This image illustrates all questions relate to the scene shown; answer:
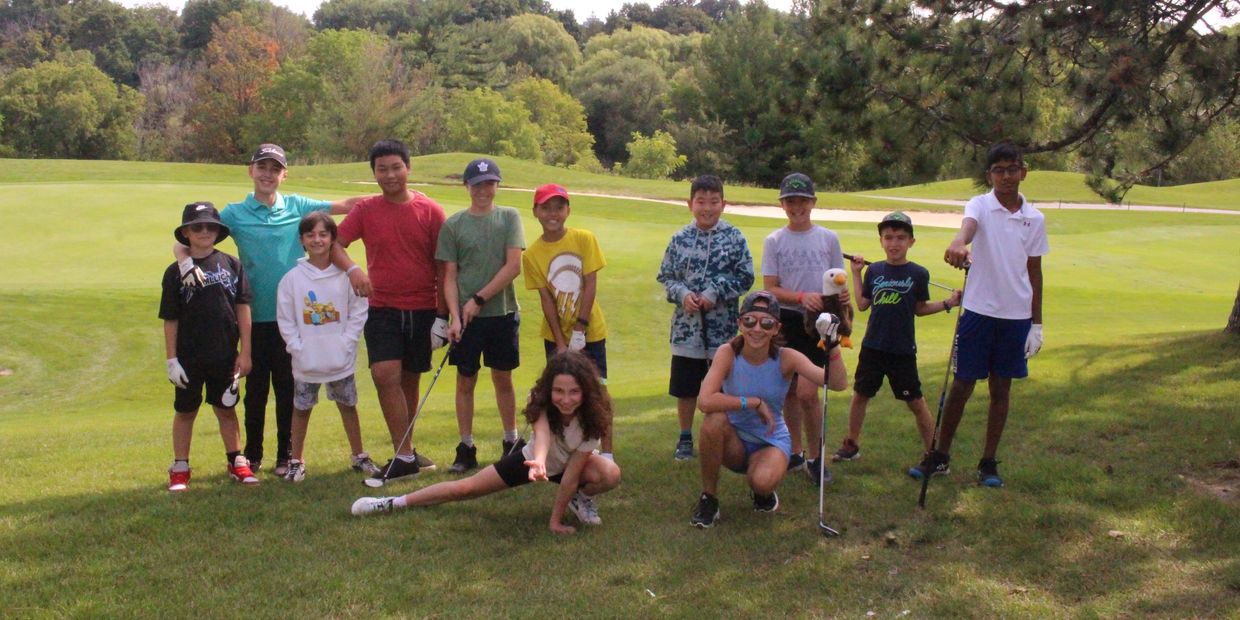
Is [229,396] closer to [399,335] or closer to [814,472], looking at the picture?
[399,335]

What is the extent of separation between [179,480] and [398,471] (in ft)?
3.89

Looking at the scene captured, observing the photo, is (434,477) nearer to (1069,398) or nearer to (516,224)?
(516,224)

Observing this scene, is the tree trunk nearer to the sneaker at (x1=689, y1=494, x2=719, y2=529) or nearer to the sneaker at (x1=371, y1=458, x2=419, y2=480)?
the sneaker at (x1=689, y1=494, x2=719, y2=529)

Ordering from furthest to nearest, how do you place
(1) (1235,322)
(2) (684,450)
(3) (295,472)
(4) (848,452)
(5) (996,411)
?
1. (1) (1235,322)
2. (2) (684,450)
3. (4) (848,452)
4. (3) (295,472)
5. (5) (996,411)

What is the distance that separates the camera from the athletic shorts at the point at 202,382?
19.8 ft

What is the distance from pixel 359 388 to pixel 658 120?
58397 millimetres

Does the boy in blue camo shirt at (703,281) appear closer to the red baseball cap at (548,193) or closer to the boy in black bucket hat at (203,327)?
the red baseball cap at (548,193)

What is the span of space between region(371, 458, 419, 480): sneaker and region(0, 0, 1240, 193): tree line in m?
6.14

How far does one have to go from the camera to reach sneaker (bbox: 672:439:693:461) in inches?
260

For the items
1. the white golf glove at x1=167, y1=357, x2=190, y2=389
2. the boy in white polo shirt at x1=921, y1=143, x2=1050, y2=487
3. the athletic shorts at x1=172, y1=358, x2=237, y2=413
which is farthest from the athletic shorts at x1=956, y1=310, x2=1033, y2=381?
the white golf glove at x1=167, y1=357, x2=190, y2=389

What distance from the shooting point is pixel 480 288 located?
6.32m

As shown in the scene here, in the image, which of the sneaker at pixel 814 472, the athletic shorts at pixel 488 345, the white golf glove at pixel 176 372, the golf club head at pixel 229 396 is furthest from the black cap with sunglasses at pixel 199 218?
the sneaker at pixel 814 472

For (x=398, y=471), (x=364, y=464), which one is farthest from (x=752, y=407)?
(x=364, y=464)

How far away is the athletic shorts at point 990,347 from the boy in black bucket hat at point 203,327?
3.96m
